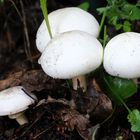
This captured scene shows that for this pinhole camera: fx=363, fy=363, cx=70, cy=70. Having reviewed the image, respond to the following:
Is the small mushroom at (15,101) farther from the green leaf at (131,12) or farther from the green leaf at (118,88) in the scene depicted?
the green leaf at (131,12)

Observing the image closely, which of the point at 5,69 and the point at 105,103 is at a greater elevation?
the point at 105,103

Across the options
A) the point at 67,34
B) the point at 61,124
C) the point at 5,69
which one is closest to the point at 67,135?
the point at 61,124

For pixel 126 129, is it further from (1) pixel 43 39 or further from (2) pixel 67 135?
(1) pixel 43 39

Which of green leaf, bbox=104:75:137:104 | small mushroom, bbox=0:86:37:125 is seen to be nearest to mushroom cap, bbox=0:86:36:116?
small mushroom, bbox=0:86:37:125

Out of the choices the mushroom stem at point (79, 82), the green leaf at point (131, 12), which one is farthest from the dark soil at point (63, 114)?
the green leaf at point (131, 12)

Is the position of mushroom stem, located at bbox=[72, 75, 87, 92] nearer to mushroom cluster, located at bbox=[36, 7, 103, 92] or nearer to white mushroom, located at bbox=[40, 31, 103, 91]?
mushroom cluster, located at bbox=[36, 7, 103, 92]
